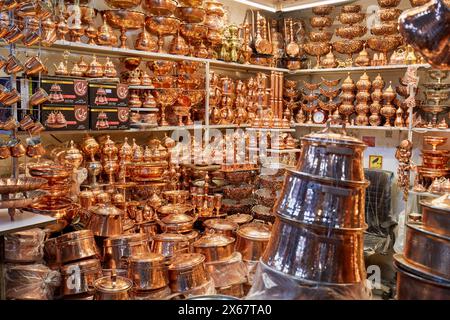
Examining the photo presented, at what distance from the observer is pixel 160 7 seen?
11.2ft

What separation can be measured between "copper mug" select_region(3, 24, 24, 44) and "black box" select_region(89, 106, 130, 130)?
0.69m

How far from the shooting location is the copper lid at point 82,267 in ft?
7.32

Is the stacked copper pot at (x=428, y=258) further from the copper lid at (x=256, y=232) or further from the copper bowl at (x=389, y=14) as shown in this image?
the copper bowl at (x=389, y=14)

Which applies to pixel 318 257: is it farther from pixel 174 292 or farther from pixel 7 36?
pixel 7 36

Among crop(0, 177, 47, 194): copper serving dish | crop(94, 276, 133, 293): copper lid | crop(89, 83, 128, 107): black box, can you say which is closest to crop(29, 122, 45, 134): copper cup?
crop(0, 177, 47, 194): copper serving dish

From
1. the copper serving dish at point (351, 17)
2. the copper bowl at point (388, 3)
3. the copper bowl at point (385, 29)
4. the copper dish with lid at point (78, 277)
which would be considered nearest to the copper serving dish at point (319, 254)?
the copper dish with lid at point (78, 277)

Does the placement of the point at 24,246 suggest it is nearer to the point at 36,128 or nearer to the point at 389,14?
the point at 36,128

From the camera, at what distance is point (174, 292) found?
2.00m

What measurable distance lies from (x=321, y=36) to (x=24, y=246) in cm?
378

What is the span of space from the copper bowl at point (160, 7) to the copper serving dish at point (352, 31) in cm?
195

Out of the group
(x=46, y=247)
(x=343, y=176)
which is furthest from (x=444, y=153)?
(x=46, y=247)

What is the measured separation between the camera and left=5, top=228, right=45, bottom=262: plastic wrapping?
2.21m
